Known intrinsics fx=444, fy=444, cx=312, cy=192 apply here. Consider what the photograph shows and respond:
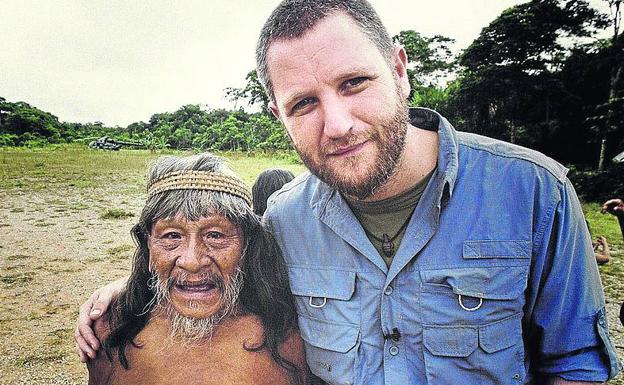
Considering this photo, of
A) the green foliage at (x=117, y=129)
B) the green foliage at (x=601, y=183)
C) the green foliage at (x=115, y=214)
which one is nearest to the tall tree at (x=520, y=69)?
the green foliage at (x=601, y=183)

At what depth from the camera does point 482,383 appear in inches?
53.2

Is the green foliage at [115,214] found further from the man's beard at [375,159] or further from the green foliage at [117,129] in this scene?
the man's beard at [375,159]

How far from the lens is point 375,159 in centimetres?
131

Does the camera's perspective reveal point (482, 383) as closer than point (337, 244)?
Yes

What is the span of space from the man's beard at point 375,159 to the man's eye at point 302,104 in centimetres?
14

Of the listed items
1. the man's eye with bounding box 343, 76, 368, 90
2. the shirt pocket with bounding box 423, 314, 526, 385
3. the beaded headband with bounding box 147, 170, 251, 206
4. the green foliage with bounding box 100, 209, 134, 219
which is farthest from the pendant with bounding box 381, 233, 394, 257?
the green foliage with bounding box 100, 209, 134, 219

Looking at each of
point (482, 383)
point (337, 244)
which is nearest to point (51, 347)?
point (337, 244)

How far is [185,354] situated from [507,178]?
4.26 feet

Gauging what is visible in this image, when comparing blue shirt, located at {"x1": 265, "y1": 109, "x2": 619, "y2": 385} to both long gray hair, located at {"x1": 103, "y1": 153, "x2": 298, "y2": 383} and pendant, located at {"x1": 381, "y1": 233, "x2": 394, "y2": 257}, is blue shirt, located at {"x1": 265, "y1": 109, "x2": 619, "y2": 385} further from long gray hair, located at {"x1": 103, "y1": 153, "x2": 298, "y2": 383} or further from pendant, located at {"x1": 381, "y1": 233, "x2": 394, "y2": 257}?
long gray hair, located at {"x1": 103, "y1": 153, "x2": 298, "y2": 383}

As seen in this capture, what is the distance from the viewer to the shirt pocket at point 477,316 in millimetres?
1317

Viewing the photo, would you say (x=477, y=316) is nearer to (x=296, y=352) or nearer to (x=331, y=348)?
(x=331, y=348)

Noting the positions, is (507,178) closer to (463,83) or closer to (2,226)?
(2,226)

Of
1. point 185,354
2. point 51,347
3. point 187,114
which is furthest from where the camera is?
point 187,114

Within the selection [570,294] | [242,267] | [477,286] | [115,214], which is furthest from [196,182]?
[115,214]
